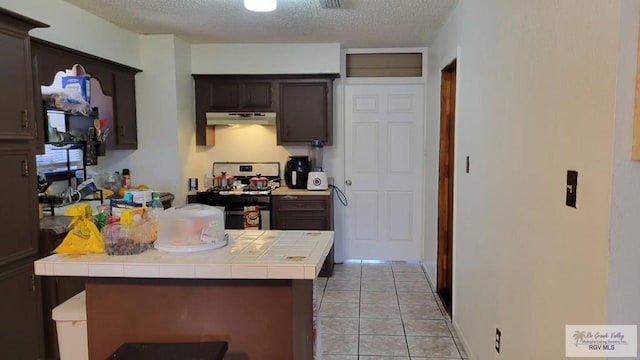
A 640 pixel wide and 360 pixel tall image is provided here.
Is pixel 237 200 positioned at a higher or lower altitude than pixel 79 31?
lower

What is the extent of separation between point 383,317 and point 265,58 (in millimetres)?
2854

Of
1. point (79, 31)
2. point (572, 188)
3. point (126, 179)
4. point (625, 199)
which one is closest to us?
point (625, 199)

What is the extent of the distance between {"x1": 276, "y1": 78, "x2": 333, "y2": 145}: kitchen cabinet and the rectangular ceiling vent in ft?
4.63

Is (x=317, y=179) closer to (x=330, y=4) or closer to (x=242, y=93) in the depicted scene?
(x=242, y=93)

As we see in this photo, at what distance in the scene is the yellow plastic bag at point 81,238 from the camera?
1836mm

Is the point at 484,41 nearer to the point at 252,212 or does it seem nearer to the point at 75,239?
the point at 75,239

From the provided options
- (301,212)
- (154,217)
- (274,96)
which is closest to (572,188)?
(154,217)

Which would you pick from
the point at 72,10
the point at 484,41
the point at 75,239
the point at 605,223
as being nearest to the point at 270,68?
the point at 72,10

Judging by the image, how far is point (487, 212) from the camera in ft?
8.23

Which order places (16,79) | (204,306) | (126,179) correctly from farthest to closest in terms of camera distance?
(126,179)
(16,79)
(204,306)

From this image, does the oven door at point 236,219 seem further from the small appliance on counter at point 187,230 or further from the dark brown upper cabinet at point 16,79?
the small appliance on counter at point 187,230

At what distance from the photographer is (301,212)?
4.61 m

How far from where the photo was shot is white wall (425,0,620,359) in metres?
1.37
